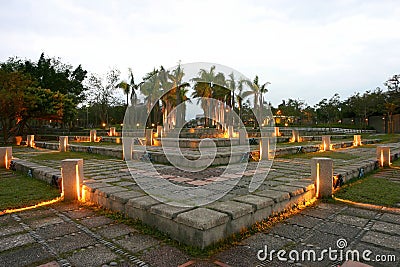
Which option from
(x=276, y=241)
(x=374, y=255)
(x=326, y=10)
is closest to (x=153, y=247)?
(x=276, y=241)

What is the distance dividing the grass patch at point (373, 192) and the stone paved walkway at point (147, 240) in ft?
2.16

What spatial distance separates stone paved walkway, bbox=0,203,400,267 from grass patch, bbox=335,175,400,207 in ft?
2.16

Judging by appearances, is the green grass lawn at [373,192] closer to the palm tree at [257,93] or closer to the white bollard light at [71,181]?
the white bollard light at [71,181]

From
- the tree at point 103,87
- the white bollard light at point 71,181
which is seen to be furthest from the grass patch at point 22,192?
the tree at point 103,87

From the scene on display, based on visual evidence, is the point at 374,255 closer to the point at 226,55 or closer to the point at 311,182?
the point at 311,182

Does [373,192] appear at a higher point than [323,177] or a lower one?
lower

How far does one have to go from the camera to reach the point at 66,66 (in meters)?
33.4

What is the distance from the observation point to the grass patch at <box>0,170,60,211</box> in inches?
166

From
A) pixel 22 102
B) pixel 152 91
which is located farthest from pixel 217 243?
pixel 22 102

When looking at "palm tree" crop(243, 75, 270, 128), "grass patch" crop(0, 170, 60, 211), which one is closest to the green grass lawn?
"grass patch" crop(0, 170, 60, 211)

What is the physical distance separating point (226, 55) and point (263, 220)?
449cm

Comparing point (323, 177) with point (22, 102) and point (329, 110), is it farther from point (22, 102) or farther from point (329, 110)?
point (329, 110)

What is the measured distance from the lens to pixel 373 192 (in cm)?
470

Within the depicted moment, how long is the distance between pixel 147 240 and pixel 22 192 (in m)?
3.76
